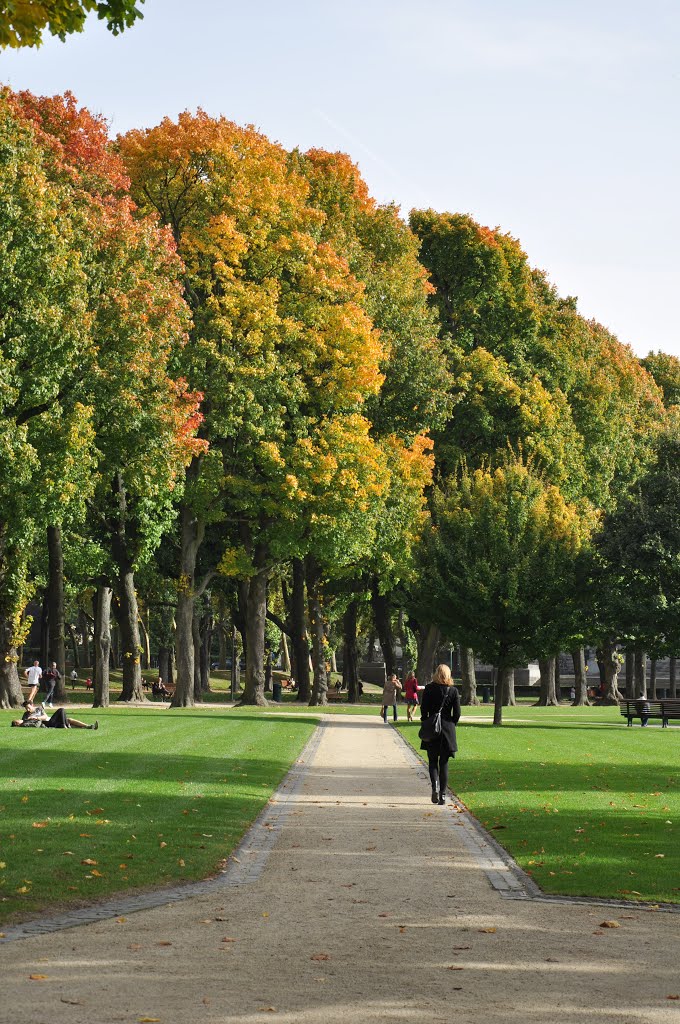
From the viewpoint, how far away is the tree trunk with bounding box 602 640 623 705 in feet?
211

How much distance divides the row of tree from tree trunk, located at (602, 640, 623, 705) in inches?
377

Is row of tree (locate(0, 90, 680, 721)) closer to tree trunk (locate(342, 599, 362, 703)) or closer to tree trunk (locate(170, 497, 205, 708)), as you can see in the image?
tree trunk (locate(170, 497, 205, 708))

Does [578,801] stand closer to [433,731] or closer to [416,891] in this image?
[433,731]

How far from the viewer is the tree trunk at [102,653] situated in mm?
42469

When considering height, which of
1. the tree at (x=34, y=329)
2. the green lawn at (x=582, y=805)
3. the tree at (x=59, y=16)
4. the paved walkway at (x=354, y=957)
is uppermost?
the tree at (x=34, y=329)

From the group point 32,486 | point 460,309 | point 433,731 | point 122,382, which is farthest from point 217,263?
point 433,731

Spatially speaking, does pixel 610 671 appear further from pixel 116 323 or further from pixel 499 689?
pixel 116 323

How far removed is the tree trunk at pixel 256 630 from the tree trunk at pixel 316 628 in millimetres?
2902

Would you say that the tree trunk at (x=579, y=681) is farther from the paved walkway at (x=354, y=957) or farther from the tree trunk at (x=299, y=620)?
the paved walkway at (x=354, y=957)

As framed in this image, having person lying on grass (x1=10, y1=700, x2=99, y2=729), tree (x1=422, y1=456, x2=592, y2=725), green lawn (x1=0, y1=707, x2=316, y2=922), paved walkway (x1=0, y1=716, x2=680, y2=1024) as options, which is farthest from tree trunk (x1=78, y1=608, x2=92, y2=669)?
paved walkway (x1=0, y1=716, x2=680, y2=1024)

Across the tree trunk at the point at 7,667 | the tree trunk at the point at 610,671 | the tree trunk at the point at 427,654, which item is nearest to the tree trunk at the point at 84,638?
the tree trunk at the point at 427,654

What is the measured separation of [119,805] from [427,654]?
39.0 m

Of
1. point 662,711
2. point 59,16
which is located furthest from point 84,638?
point 59,16

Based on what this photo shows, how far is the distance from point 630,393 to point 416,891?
56.9 metres
